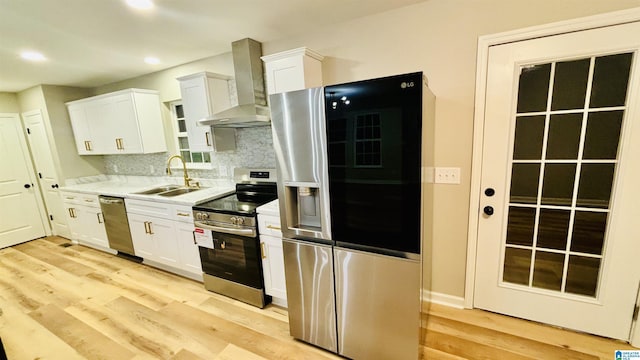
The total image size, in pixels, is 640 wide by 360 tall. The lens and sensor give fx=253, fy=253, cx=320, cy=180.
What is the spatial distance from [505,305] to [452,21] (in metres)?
2.29

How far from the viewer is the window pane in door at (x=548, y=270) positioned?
1902 millimetres

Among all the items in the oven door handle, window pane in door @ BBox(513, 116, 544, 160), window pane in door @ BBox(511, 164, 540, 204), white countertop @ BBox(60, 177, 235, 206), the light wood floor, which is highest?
window pane in door @ BBox(513, 116, 544, 160)

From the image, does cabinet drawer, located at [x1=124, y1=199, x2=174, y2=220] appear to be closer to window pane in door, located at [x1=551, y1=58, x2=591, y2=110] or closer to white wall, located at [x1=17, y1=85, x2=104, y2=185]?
white wall, located at [x1=17, y1=85, x2=104, y2=185]

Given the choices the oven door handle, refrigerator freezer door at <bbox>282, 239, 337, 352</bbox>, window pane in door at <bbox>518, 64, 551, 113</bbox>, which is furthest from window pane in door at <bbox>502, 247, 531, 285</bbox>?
the oven door handle

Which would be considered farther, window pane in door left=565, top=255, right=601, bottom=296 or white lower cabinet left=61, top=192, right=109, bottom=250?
white lower cabinet left=61, top=192, right=109, bottom=250

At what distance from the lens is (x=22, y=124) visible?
4.28 m

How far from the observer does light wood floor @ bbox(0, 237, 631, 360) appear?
5.96 feet

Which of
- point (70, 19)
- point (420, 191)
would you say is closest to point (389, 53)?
point (420, 191)

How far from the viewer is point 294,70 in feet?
7.30

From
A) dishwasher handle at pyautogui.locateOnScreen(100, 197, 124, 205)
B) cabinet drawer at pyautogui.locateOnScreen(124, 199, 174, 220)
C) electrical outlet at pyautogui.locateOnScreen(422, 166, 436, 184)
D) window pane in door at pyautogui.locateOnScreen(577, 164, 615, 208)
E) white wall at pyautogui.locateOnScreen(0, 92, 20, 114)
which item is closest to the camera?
electrical outlet at pyautogui.locateOnScreen(422, 166, 436, 184)

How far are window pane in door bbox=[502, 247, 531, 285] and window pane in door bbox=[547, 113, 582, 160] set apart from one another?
77 centimetres

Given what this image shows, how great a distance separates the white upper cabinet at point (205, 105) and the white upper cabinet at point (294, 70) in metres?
0.84

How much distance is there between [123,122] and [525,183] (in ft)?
15.3

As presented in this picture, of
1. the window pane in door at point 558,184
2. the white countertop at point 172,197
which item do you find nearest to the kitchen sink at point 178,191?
the white countertop at point 172,197
